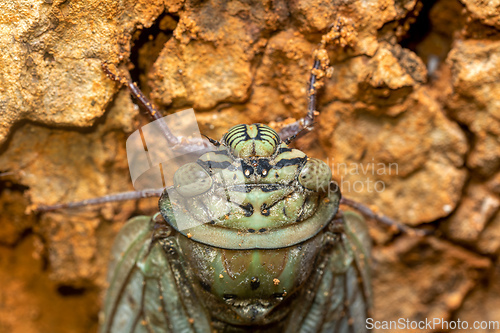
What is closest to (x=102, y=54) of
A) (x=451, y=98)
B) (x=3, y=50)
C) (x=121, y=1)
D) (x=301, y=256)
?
(x=121, y=1)

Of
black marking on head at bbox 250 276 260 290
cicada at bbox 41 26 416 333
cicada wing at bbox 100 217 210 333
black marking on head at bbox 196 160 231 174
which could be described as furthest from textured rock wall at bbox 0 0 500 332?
black marking on head at bbox 250 276 260 290

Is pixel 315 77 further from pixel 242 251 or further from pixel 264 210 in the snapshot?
pixel 242 251

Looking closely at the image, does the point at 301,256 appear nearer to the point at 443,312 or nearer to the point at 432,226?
the point at 432,226

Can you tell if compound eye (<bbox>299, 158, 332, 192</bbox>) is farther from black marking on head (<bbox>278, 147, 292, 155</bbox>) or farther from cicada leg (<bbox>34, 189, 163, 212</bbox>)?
cicada leg (<bbox>34, 189, 163, 212</bbox>)

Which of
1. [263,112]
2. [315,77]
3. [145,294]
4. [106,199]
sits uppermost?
[315,77]

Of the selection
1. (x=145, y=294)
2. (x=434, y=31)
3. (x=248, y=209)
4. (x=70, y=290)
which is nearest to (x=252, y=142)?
(x=248, y=209)
